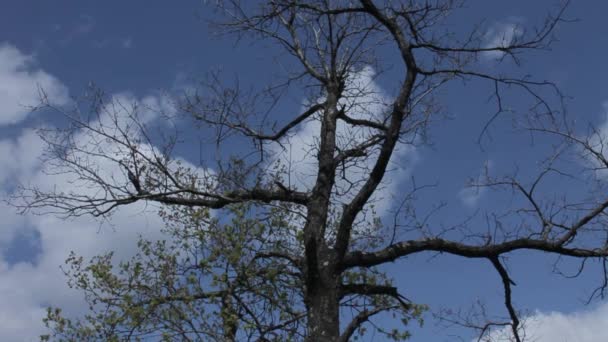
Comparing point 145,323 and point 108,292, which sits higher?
point 108,292

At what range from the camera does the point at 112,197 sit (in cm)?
947

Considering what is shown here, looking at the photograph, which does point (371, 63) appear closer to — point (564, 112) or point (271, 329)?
point (564, 112)

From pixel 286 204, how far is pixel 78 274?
3125mm

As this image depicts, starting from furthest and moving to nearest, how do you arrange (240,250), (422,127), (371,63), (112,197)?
(371,63), (422,127), (112,197), (240,250)

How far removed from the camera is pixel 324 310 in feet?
26.7

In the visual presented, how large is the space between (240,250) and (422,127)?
3652mm

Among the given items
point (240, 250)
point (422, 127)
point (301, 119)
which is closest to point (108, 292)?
point (240, 250)

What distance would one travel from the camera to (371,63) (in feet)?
37.5

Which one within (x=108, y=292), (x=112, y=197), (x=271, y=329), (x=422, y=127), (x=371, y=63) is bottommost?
(x=271, y=329)

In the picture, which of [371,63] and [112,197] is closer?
[112,197]

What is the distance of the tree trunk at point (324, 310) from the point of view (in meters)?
7.99

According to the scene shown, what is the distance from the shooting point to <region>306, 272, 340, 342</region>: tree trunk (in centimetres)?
799

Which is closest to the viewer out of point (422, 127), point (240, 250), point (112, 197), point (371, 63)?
point (240, 250)

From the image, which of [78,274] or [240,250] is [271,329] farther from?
[78,274]
